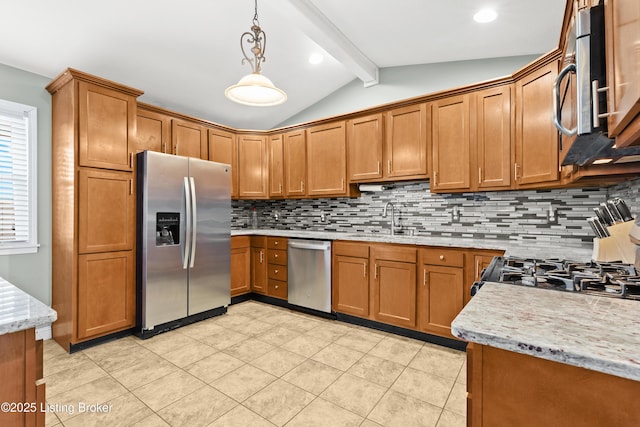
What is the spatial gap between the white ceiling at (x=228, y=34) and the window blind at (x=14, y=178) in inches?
20.5

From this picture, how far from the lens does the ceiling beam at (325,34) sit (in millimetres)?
2496

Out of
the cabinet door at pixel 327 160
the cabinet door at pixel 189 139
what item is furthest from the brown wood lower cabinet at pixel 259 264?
the cabinet door at pixel 189 139

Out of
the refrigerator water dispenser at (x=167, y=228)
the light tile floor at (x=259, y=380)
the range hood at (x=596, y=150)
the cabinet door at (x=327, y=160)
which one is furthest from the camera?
the cabinet door at (x=327, y=160)

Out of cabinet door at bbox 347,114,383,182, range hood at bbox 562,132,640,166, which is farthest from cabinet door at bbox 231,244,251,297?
range hood at bbox 562,132,640,166

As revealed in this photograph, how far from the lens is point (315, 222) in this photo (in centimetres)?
439

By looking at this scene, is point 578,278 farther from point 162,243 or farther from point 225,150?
point 225,150

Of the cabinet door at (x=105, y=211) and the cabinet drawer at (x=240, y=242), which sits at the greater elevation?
the cabinet door at (x=105, y=211)

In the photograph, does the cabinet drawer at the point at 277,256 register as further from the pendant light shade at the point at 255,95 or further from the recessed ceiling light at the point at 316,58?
the recessed ceiling light at the point at 316,58

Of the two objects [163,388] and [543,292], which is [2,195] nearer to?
[163,388]

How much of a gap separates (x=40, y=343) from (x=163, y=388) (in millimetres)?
1372

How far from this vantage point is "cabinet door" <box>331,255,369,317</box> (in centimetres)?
320

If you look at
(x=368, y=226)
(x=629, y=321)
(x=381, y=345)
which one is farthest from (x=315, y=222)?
(x=629, y=321)

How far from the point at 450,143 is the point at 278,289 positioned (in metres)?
2.58

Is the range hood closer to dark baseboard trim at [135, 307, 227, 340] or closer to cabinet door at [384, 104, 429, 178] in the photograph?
cabinet door at [384, 104, 429, 178]
